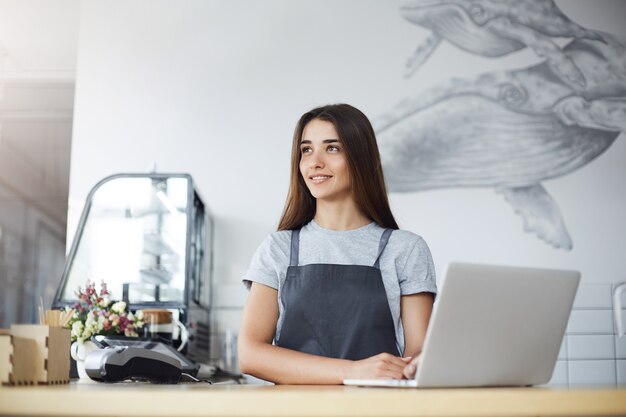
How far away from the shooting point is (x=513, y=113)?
3752mm

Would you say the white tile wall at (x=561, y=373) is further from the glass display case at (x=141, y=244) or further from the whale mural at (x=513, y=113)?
the glass display case at (x=141, y=244)

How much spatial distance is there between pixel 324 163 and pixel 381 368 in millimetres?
684

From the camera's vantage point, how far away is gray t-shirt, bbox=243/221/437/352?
1.76 metres

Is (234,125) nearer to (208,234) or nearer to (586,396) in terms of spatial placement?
(208,234)

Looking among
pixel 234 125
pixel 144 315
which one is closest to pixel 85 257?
pixel 144 315

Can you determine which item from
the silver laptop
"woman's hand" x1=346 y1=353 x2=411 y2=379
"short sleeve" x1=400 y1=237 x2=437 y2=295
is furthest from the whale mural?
the silver laptop

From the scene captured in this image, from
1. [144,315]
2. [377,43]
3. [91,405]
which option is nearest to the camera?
[91,405]

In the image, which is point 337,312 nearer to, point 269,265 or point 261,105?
point 269,265

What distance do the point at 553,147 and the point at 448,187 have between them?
56 cm

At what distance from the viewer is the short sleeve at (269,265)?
1.75 meters

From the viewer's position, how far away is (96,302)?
8.25ft

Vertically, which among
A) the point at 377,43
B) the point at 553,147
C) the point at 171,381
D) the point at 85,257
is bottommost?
the point at 171,381

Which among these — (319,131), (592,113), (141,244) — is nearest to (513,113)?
(592,113)

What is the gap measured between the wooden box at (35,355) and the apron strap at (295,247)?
0.77 metres
